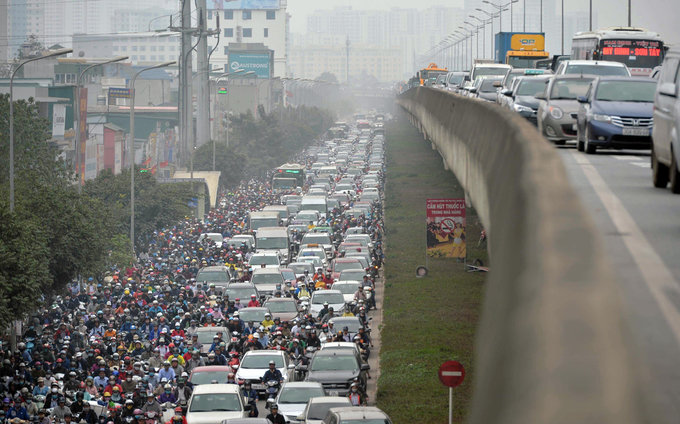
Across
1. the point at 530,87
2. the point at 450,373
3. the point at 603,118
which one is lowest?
the point at 450,373

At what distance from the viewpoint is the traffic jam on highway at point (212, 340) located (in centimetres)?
1658

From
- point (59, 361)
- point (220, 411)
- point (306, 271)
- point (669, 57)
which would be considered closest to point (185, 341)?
point (59, 361)

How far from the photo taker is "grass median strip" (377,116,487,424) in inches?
784

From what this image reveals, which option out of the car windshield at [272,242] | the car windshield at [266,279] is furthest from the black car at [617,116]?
the car windshield at [272,242]

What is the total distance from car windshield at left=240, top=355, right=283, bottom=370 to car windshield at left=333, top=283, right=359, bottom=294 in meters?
9.47

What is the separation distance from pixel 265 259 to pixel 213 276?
387cm

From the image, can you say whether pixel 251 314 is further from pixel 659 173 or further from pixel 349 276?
pixel 659 173

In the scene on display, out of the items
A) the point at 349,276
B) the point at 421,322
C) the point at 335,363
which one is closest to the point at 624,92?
the point at 335,363

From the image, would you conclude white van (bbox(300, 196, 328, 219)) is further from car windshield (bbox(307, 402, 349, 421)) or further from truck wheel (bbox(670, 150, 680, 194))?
truck wheel (bbox(670, 150, 680, 194))

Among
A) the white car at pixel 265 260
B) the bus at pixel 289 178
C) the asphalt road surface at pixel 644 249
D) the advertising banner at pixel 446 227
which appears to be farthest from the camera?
the bus at pixel 289 178

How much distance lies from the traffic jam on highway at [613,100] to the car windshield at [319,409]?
18.1 ft

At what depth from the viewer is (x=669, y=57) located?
35.0 feet

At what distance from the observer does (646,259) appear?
24.1 ft

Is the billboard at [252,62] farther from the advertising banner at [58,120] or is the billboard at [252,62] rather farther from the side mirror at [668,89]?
the side mirror at [668,89]
